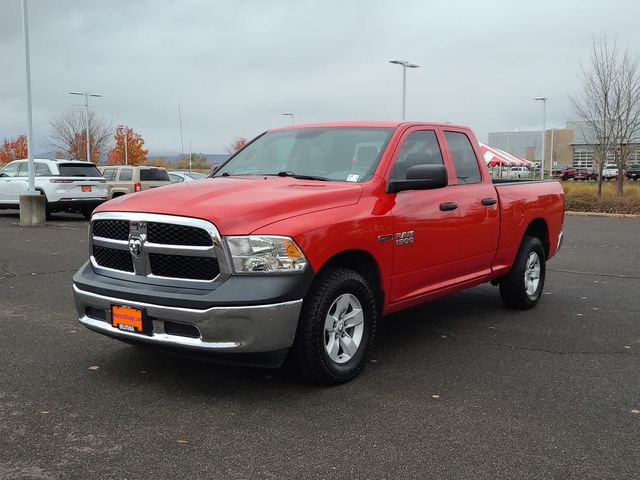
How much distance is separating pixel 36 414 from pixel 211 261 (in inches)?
54.6

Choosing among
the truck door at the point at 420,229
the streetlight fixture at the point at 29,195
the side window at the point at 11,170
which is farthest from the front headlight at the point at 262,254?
the side window at the point at 11,170

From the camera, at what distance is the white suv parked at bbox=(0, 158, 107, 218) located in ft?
58.5

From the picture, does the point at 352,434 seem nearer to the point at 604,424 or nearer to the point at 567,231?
the point at 604,424

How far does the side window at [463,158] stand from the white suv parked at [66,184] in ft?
45.7

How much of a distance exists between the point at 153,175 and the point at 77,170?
2.82 m

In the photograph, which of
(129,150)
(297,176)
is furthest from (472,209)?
(129,150)

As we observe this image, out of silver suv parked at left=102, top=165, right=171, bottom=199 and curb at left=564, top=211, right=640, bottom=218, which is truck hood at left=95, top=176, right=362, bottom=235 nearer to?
silver suv parked at left=102, top=165, right=171, bottom=199

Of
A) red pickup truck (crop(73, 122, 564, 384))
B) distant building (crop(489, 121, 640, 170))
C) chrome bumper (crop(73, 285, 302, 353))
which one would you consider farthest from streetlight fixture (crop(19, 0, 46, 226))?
distant building (crop(489, 121, 640, 170))

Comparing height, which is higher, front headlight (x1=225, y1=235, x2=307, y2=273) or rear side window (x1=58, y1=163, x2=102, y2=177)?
rear side window (x1=58, y1=163, x2=102, y2=177)

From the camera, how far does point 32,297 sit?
24.5ft

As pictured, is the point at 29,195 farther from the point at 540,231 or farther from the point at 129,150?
the point at 129,150

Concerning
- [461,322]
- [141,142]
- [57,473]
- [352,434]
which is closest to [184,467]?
[57,473]

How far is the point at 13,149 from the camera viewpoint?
241ft

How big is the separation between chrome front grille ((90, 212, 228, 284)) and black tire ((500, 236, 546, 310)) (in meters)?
3.83
